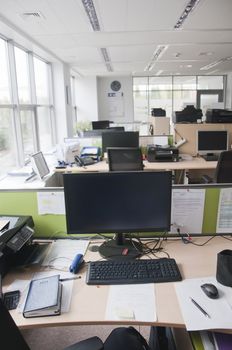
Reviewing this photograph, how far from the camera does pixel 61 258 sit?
159 centimetres

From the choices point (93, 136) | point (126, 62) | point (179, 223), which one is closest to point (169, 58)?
point (126, 62)

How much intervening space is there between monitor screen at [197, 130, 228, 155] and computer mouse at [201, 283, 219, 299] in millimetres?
3631

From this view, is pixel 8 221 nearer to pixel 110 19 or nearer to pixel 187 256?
pixel 187 256

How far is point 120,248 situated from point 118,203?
0.88 feet

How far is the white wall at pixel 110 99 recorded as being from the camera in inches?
418

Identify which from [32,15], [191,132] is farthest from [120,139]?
[32,15]

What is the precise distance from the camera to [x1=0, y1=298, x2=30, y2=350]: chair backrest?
807 mm

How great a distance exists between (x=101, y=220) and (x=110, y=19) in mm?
3330

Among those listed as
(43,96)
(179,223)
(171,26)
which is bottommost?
(179,223)

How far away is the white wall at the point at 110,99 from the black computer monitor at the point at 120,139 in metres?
6.32

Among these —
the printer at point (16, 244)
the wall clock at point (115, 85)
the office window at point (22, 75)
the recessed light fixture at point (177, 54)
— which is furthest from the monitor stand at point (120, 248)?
the wall clock at point (115, 85)

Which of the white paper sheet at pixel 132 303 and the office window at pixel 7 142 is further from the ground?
the office window at pixel 7 142

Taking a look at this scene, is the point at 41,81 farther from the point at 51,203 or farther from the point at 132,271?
the point at 132,271

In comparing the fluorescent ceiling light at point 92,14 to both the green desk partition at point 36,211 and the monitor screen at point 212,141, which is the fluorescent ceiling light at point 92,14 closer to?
the monitor screen at point 212,141
